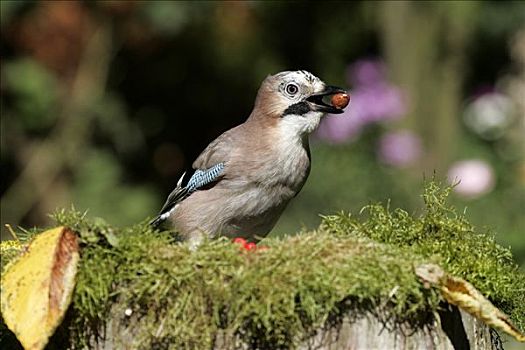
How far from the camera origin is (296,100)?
16.5ft

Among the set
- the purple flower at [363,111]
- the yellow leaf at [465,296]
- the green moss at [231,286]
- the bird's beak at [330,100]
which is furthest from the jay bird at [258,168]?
the purple flower at [363,111]

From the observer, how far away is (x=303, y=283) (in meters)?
2.92

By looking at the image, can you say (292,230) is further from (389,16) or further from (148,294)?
(148,294)

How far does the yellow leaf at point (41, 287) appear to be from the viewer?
292 cm

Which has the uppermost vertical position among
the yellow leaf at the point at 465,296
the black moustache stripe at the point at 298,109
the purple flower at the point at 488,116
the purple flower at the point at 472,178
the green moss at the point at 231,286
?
the purple flower at the point at 488,116

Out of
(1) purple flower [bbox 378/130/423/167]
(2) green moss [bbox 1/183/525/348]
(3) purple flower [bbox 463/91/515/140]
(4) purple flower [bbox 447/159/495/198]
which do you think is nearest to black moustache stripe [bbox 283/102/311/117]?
(2) green moss [bbox 1/183/525/348]

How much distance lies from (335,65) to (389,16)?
87cm

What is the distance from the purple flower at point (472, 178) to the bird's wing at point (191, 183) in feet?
15.2

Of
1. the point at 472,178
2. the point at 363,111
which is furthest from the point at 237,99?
the point at 472,178

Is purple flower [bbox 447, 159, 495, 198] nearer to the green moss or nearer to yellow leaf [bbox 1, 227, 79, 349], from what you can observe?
the green moss

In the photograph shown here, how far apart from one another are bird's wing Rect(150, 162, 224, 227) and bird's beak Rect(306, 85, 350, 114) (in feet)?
1.55

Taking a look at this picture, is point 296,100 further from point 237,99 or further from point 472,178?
point 237,99

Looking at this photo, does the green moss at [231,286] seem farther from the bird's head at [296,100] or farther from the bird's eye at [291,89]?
the bird's eye at [291,89]

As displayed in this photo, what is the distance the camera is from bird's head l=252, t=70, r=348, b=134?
493cm
